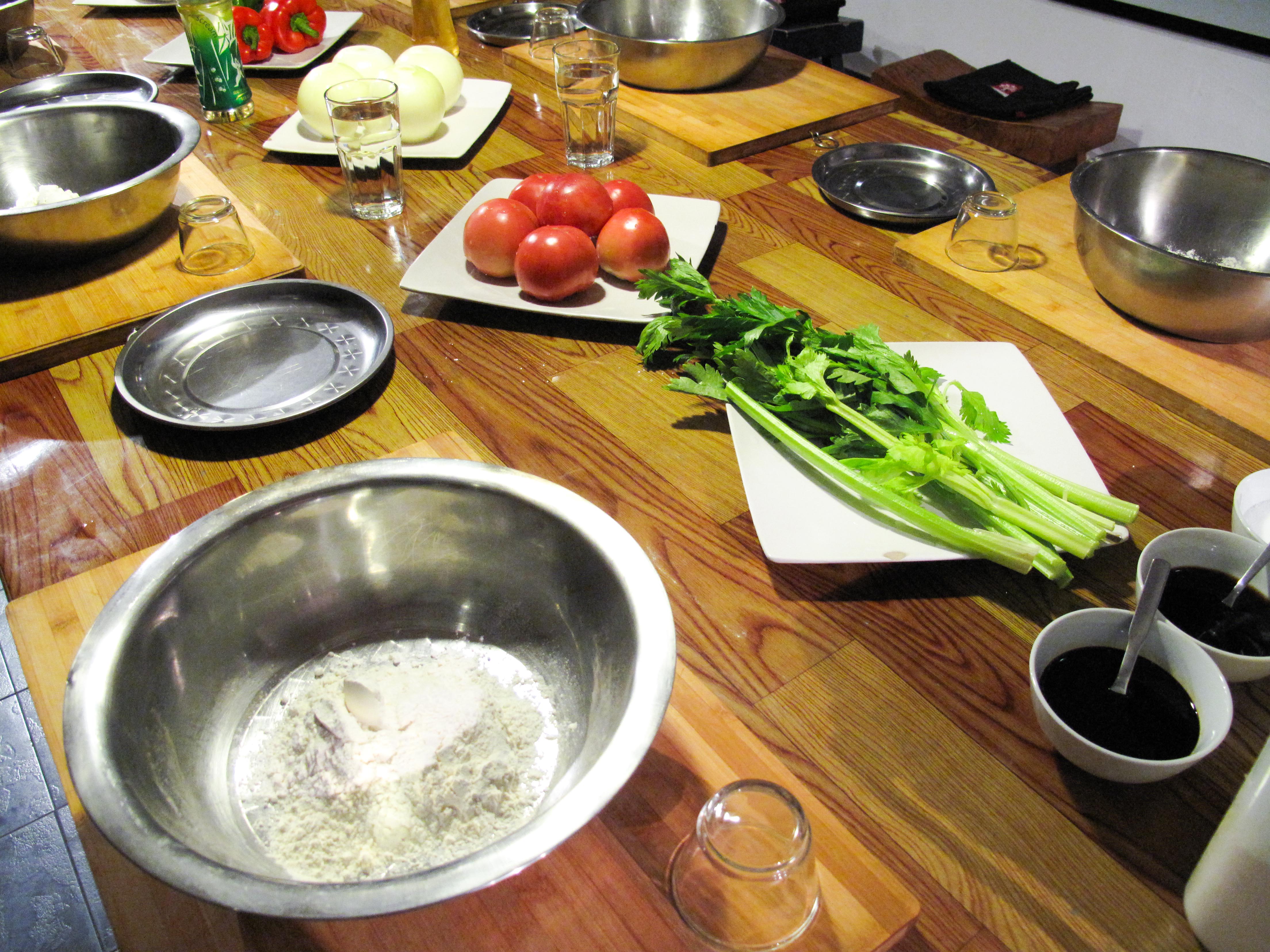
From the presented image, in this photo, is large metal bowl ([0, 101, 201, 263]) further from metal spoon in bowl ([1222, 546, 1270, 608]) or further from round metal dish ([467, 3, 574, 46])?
metal spoon in bowl ([1222, 546, 1270, 608])

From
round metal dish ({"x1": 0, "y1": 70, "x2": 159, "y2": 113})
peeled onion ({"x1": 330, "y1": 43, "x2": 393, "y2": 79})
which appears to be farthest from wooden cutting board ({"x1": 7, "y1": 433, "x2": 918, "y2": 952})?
round metal dish ({"x1": 0, "y1": 70, "x2": 159, "y2": 113})

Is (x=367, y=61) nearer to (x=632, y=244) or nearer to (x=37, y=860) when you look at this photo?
(x=632, y=244)

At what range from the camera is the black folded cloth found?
2.67m

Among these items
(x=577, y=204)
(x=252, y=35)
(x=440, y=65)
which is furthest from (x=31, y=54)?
(x=577, y=204)

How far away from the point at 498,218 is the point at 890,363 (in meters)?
0.58

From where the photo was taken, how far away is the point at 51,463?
3.33ft

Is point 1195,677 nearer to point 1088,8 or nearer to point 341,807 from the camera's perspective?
point 341,807

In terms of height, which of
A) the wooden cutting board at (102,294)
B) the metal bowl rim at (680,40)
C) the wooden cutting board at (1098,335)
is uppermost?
the metal bowl rim at (680,40)

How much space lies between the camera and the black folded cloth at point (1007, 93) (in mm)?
2670

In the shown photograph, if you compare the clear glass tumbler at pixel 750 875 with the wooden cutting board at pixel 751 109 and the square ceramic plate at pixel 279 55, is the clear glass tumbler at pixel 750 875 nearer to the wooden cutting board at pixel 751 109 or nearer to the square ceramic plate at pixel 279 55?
the wooden cutting board at pixel 751 109

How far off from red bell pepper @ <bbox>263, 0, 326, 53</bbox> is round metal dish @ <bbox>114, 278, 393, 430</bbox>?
1.12 meters

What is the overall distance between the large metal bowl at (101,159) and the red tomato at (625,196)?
612 mm

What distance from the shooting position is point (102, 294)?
126cm

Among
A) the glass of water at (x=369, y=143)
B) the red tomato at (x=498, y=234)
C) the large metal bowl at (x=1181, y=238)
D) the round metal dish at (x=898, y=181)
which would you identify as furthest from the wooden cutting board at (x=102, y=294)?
the large metal bowl at (x=1181, y=238)
